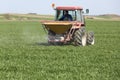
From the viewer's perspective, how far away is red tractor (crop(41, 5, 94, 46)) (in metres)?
19.0

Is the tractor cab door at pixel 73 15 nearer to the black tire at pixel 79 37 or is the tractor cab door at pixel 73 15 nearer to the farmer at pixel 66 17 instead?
the farmer at pixel 66 17

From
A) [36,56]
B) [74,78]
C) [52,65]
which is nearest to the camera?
[74,78]

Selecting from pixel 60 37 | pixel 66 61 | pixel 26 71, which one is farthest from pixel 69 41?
pixel 26 71

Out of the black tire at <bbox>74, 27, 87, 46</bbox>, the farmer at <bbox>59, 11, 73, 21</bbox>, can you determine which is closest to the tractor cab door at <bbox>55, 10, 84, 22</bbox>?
the farmer at <bbox>59, 11, 73, 21</bbox>

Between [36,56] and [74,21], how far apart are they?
222 inches

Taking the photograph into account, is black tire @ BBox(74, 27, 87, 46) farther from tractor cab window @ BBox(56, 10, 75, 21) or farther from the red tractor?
tractor cab window @ BBox(56, 10, 75, 21)

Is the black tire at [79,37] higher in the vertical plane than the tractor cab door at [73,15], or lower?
lower

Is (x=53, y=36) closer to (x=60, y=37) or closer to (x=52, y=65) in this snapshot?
(x=60, y=37)

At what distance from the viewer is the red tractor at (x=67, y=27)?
1895cm

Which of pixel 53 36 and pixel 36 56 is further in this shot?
pixel 53 36

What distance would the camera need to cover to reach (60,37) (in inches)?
757

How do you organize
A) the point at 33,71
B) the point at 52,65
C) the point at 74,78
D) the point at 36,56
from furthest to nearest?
the point at 36,56 → the point at 52,65 → the point at 33,71 → the point at 74,78

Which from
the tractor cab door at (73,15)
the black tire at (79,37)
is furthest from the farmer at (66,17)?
the black tire at (79,37)

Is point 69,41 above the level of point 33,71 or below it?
below
